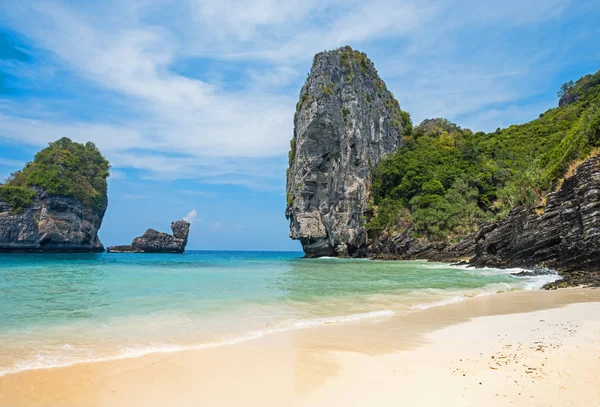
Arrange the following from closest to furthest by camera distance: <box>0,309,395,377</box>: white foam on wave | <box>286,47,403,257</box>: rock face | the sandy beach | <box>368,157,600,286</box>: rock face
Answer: the sandy beach
<box>0,309,395,377</box>: white foam on wave
<box>368,157,600,286</box>: rock face
<box>286,47,403,257</box>: rock face

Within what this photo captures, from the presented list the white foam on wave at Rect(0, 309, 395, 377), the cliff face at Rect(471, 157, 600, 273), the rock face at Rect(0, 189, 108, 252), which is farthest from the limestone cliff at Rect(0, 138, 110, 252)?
the white foam on wave at Rect(0, 309, 395, 377)

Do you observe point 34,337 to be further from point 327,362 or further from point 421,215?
point 421,215

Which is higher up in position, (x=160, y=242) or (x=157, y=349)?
(x=160, y=242)

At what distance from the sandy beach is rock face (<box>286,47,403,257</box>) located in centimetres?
4577

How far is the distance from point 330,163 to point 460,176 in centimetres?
1860

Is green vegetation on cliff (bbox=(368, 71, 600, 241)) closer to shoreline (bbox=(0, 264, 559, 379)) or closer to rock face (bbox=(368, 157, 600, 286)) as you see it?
rock face (bbox=(368, 157, 600, 286))

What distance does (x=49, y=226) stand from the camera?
220 ft

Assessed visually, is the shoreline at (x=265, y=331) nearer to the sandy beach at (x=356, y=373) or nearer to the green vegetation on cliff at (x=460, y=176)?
the sandy beach at (x=356, y=373)

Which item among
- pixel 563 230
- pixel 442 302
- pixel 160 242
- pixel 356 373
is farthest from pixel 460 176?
pixel 160 242

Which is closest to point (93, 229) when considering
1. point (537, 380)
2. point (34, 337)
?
point (34, 337)

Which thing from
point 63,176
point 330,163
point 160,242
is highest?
point 63,176

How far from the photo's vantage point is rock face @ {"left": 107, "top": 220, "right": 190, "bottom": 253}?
296 feet

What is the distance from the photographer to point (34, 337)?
6.89 meters

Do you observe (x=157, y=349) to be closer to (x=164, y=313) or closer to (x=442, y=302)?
(x=164, y=313)
